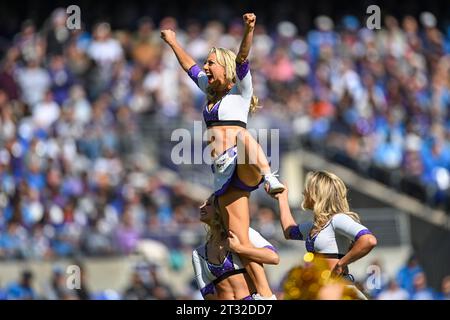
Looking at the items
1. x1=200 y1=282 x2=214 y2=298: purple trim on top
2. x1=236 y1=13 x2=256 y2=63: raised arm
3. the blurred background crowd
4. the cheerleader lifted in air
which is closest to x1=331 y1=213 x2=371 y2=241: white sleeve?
the cheerleader lifted in air

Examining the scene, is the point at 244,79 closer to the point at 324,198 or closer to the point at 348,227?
the point at 324,198

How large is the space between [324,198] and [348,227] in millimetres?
282

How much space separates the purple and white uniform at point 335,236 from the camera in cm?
769

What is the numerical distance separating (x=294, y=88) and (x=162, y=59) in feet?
6.70

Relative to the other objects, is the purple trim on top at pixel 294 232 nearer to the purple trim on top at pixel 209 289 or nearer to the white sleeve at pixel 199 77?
the purple trim on top at pixel 209 289

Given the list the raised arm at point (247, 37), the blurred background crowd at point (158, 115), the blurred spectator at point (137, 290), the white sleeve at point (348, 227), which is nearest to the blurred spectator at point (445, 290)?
the blurred background crowd at point (158, 115)

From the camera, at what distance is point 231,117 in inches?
317

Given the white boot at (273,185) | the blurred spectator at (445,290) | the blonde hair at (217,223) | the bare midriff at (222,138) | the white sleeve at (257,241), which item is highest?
the bare midriff at (222,138)

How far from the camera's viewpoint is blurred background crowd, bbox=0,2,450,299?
609 inches

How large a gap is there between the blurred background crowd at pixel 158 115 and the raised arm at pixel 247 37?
19.3ft

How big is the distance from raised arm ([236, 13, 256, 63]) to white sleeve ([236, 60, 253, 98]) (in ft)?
0.16

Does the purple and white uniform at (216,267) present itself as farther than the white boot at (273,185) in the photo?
Yes

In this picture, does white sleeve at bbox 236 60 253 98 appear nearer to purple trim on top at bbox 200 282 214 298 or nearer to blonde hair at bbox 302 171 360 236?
blonde hair at bbox 302 171 360 236

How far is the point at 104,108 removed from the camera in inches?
695
